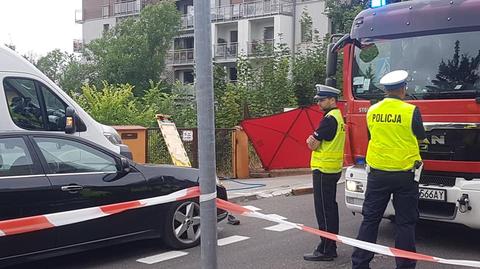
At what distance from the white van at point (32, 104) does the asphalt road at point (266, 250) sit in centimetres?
257

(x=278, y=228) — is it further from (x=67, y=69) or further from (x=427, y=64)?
(x=67, y=69)

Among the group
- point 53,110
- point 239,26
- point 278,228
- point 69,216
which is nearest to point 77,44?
point 239,26

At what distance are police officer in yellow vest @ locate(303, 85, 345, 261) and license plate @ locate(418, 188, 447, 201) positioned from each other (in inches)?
42.7

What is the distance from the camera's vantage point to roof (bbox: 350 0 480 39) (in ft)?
20.6

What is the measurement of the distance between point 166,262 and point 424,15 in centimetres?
397

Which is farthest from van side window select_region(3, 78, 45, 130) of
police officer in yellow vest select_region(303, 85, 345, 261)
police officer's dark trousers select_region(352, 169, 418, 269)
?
police officer's dark trousers select_region(352, 169, 418, 269)

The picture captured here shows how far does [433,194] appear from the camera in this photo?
6277 mm

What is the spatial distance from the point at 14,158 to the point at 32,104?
3.04m

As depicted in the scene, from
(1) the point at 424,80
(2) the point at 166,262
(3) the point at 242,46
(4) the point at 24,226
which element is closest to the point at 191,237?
(2) the point at 166,262

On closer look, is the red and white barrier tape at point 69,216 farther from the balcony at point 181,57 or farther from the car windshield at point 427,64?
the balcony at point 181,57

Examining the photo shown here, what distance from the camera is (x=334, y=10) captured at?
28359mm

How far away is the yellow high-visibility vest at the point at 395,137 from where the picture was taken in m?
5.18

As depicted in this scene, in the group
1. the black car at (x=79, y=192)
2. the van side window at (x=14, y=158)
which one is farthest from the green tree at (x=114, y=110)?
the van side window at (x=14, y=158)

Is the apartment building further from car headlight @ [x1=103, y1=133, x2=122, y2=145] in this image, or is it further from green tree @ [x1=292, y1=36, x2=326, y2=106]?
car headlight @ [x1=103, y1=133, x2=122, y2=145]
